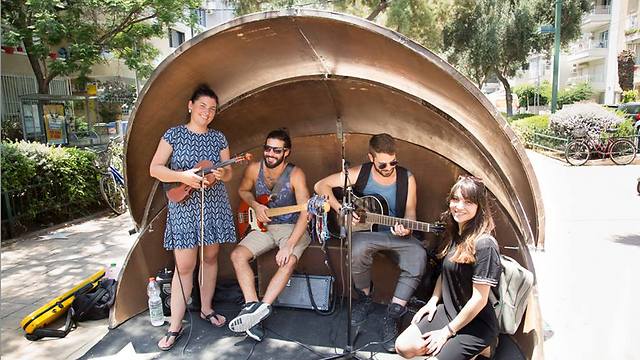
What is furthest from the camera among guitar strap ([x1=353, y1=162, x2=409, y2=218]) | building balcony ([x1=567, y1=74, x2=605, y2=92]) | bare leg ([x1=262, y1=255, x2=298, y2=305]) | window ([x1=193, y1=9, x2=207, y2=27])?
building balcony ([x1=567, y1=74, x2=605, y2=92])

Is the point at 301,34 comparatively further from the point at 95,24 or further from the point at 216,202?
the point at 95,24

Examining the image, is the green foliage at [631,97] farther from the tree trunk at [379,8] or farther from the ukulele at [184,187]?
the ukulele at [184,187]

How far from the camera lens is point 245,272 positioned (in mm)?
3826

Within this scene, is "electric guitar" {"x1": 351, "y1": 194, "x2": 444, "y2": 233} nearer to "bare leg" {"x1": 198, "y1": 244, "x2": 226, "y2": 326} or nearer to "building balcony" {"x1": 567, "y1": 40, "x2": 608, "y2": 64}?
"bare leg" {"x1": 198, "y1": 244, "x2": 226, "y2": 326}

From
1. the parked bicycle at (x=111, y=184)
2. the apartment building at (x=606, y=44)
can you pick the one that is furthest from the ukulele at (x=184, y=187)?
the apartment building at (x=606, y=44)

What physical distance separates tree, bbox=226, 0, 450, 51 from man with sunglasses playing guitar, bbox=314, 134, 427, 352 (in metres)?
12.1

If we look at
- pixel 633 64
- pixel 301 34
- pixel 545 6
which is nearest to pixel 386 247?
pixel 301 34

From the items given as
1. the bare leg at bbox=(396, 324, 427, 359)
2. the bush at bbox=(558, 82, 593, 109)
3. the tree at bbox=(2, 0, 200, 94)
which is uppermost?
the tree at bbox=(2, 0, 200, 94)

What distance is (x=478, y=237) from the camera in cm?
283

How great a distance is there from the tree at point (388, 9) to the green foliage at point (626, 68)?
21687mm

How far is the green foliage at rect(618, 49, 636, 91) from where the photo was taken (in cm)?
3275

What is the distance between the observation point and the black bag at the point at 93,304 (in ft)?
13.2

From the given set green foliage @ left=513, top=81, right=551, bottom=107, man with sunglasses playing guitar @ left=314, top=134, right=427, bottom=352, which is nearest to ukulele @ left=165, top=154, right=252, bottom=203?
man with sunglasses playing guitar @ left=314, top=134, right=427, bottom=352

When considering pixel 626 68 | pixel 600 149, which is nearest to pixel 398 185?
pixel 600 149
